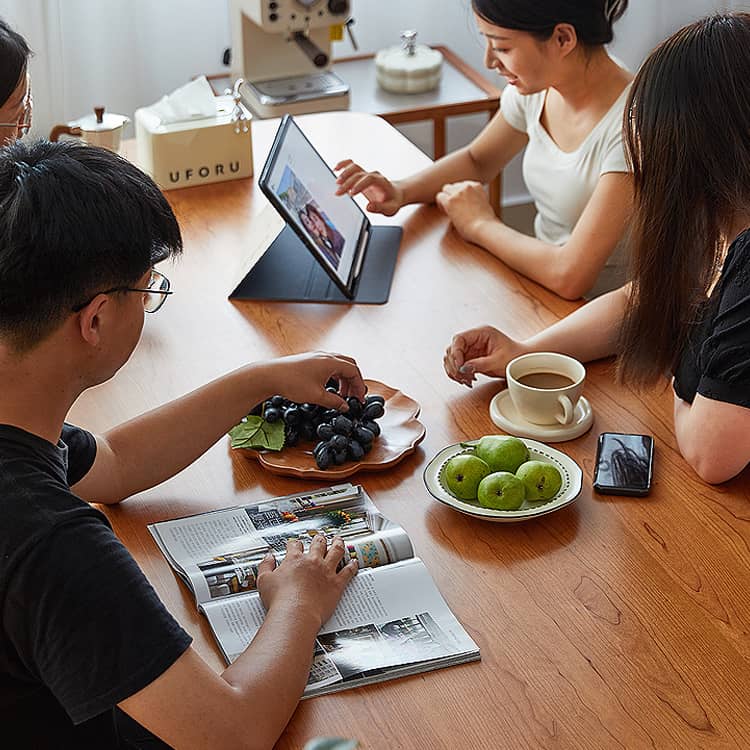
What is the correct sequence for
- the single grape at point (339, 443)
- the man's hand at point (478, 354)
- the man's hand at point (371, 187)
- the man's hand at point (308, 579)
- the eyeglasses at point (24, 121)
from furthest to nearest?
the man's hand at point (371, 187)
the eyeglasses at point (24, 121)
the man's hand at point (478, 354)
the single grape at point (339, 443)
the man's hand at point (308, 579)

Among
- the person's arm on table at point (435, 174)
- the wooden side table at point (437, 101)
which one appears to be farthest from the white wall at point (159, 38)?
the person's arm on table at point (435, 174)

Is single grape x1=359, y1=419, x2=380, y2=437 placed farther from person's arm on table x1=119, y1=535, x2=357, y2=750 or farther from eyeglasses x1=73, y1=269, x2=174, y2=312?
eyeglasses x1=73, y1=269, x2=174, y2=312

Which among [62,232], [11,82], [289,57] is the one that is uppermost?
[62,232]

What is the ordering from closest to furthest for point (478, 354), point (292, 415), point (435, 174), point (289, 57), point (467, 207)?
point (292, 415) → point (478, 354) → point (467, 207) → point (435, 174) → point (289, 57)

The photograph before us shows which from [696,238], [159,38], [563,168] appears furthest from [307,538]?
[159,38]

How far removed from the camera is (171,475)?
4.62 feet

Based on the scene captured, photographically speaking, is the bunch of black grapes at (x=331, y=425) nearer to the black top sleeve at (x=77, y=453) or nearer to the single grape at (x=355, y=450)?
the single grape at (x=355, y=450)

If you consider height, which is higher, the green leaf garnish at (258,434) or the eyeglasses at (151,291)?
the eyeglasses at (151,291)

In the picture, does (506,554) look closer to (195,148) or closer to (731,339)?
(731,339)

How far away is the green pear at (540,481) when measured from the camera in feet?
4.36

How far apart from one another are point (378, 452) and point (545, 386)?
10.5 inches

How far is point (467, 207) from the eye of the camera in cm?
212

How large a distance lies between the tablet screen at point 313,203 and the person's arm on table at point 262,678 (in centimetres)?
73

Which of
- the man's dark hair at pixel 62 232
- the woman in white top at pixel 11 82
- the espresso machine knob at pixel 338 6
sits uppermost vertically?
the man's dark hair at pixel 62 232
